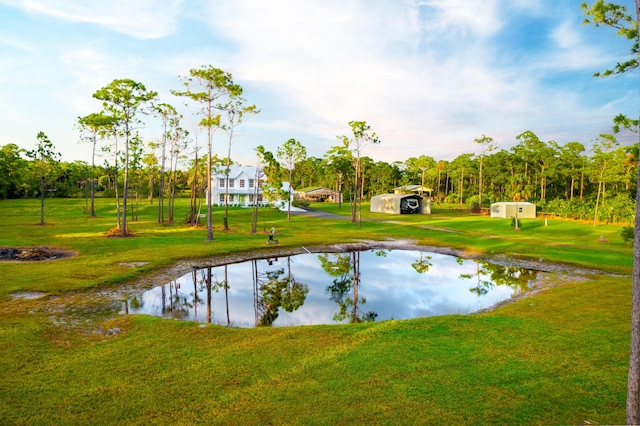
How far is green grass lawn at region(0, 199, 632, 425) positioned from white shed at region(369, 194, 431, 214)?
174ft

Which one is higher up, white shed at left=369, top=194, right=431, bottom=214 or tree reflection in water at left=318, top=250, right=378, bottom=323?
white shed at left=369, top=194, right=431, bottom=214

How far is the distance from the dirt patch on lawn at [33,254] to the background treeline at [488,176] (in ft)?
58.4

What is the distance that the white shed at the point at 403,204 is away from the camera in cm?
6962

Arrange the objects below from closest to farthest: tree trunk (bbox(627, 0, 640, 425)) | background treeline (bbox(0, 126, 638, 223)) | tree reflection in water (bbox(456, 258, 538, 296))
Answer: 1. tree trunk (bbox(627, 0, 640, 425))
2. tree reflection in water (bbox(456, 258, 538, 296))
3. background treeline (bbox(0, 126, 638, 223))

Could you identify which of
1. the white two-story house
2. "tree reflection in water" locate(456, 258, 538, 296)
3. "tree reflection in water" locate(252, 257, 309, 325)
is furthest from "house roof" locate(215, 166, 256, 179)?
"tree reflection in water" locate(456, 258, 538, 296)

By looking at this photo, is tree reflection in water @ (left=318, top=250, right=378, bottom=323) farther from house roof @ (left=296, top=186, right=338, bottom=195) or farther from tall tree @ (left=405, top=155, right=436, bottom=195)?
tall tree @ (left=405, top=155, right=436, bottom=195)

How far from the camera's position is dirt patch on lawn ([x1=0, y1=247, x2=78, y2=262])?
2214 centimetres

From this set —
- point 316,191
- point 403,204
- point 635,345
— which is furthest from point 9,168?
point 635,345

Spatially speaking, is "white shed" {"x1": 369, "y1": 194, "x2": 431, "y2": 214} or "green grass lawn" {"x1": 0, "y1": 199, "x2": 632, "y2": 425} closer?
"green grass lawn" {"x1": 0, "y1": 199, "x2": 632, "y2": 425}

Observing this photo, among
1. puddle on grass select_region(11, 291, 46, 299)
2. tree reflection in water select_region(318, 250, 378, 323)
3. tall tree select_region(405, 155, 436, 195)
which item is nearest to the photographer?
puddle on grass select_region(11, 291, 46, 299)

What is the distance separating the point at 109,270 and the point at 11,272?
166 inches

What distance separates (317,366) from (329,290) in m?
10.4

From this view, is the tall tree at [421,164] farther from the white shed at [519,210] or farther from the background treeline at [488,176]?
the white shed at [519,210]

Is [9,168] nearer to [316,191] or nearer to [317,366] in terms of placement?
[316,191]
